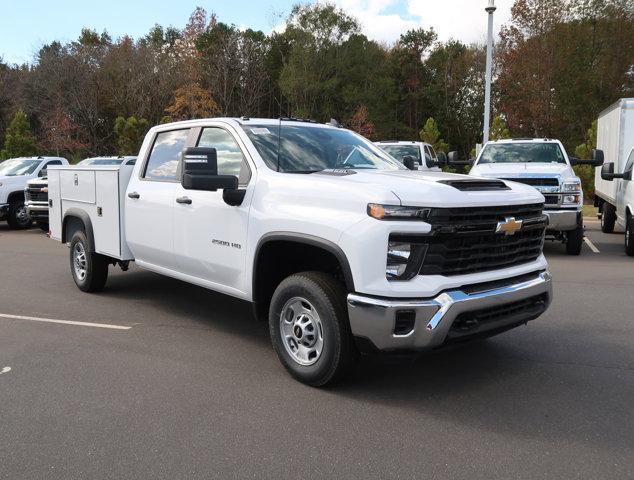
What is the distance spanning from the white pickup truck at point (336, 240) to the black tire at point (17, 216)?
11500 mm

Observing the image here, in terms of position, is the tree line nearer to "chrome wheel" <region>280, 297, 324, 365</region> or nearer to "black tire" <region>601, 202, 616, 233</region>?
"black tire" <region>601, 202, 616, 233</region>

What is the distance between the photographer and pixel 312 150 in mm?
5328

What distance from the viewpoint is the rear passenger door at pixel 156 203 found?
5855mm

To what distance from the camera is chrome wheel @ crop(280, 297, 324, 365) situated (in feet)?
14.4

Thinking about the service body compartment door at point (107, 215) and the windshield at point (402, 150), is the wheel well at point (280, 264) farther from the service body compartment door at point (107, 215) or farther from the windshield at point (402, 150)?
the windshield at point (402, 150)

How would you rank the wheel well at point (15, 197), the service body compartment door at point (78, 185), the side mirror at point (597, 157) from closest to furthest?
the service body compartment door at point (78, 185) → the side mirror at point (597, 157) → the wheel well at point (15, 197)

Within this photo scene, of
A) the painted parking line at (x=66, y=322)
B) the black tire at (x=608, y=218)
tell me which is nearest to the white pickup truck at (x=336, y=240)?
the painted parking line at (x=66, y=322)

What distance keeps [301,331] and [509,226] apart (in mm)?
1676

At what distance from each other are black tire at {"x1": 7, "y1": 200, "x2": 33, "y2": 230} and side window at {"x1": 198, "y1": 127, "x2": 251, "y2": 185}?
12.3 meters

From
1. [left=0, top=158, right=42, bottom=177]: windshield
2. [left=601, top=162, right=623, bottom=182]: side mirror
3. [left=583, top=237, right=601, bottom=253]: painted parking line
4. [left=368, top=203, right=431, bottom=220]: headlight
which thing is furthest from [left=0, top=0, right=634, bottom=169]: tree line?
[left=368, top=203, right=431, bottom=220]: headlight

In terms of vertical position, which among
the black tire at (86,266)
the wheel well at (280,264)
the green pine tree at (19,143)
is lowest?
the black tire at (86,266)

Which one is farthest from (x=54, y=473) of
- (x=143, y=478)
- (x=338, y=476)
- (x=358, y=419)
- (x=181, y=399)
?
(x=358, y=419)

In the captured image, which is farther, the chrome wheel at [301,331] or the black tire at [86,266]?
the black tire at [86,266]

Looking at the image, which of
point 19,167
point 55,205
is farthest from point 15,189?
point 55,205
